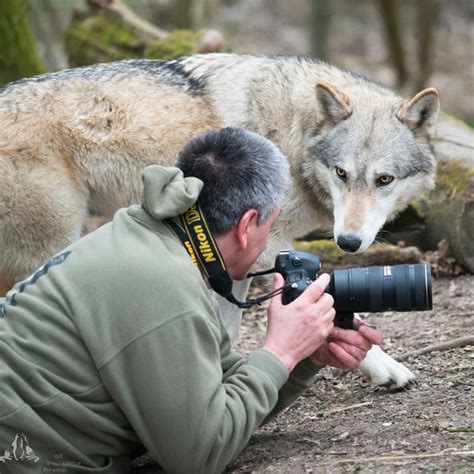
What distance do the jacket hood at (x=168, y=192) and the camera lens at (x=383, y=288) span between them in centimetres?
77

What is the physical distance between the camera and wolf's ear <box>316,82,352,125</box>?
5.54m

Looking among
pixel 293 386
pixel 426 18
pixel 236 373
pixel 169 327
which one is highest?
pixel 169 327

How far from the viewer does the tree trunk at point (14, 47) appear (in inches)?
372

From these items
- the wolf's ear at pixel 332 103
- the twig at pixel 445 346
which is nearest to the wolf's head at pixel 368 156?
the wolf's ear at pixel 332 103

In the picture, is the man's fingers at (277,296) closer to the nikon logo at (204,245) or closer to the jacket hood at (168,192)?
the nikon logo at (204,245)

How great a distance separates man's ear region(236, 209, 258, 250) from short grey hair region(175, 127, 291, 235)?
0.05ft

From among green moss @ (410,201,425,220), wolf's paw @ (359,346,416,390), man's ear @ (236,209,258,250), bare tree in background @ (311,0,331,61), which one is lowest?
bare tree in background @ (311,0,331,61)

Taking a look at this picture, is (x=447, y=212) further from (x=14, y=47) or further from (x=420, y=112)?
(x=14, y=47)

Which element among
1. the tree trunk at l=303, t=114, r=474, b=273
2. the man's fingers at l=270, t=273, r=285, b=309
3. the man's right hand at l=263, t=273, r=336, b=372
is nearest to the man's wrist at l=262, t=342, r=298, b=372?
the man's right hand at l=263, t=273, r=336, b=372

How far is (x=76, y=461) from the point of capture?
3.27 m

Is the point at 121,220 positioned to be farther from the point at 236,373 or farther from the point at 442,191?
the point at 442,191

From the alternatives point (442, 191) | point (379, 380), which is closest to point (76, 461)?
point (379, 380)

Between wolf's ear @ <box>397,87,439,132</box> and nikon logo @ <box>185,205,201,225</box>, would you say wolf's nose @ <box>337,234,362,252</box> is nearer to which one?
wolf's ear @ <box>397,87,439,132</box>

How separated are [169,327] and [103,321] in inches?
9.9
